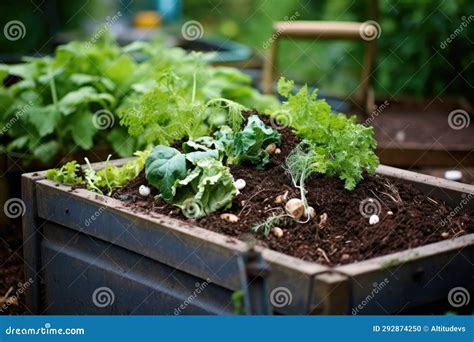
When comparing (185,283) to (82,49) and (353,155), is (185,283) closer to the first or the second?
(353,155)

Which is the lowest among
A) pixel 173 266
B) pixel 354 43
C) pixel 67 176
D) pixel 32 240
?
pixel 32 240

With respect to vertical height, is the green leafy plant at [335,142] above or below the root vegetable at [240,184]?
above

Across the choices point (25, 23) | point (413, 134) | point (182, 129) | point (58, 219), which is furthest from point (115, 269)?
point (25, 23)

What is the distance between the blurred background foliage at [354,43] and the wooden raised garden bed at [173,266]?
11.0ft

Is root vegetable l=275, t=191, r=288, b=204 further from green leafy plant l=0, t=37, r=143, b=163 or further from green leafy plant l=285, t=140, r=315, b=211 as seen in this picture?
green leafy plant l=0, t=37, r=143, b=163

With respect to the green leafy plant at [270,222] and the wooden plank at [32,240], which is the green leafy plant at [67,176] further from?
the green leafy plant at [270,222]

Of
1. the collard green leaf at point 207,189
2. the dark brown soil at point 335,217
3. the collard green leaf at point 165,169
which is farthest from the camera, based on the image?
the collard green leaf at point 165,169

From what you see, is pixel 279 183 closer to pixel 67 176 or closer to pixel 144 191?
pixel 144 191

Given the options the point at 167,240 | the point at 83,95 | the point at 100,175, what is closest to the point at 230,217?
the point at 167,240

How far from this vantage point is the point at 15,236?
4473 millimetres

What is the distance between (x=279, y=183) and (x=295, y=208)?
0.81 ft

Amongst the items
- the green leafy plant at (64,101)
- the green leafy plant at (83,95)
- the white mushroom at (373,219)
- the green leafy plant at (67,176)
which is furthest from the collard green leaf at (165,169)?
the green leafy plant at (64,101)

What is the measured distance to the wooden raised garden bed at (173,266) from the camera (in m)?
2.46

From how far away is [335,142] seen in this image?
10.2ft
